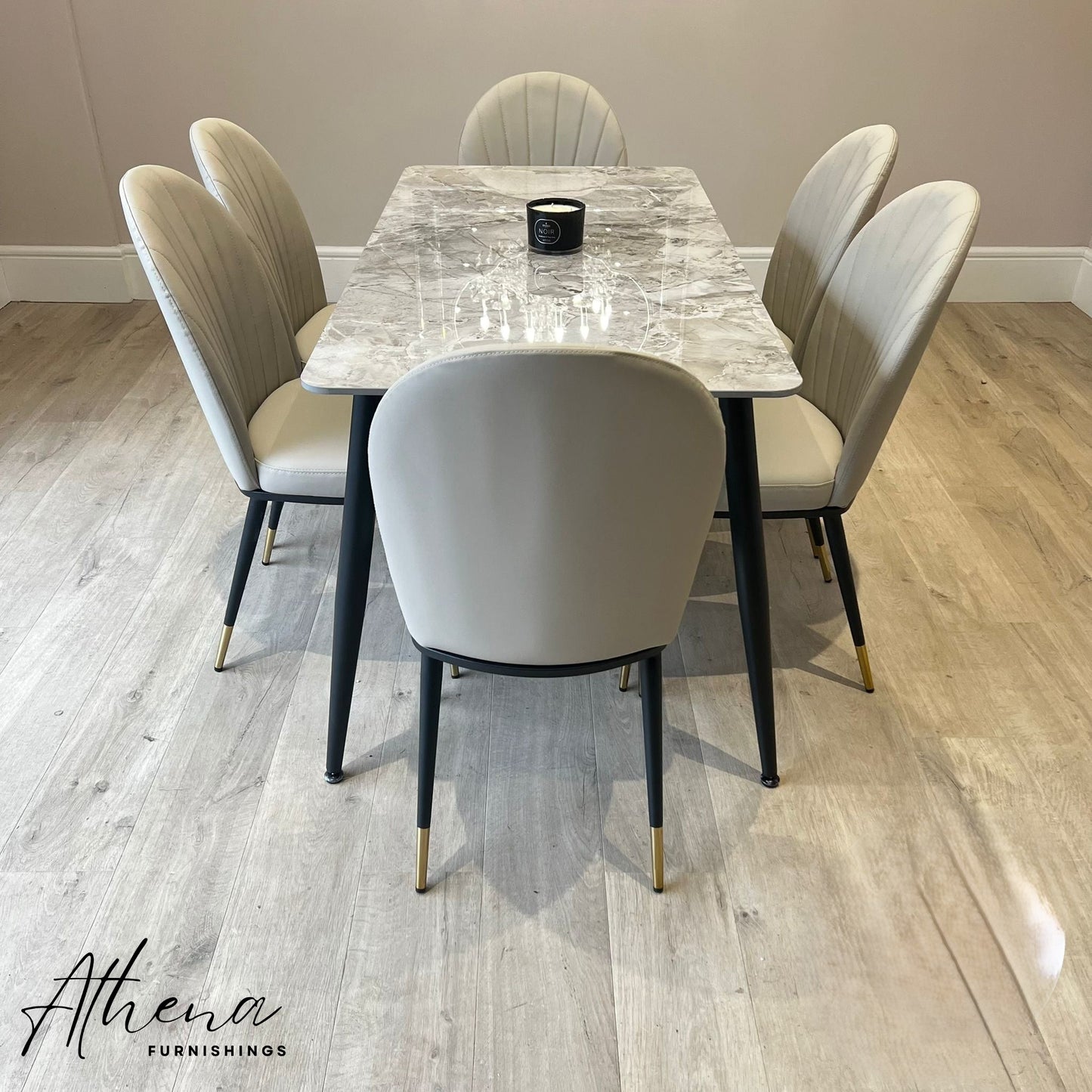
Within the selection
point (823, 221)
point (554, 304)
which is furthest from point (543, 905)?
point (823, 221)

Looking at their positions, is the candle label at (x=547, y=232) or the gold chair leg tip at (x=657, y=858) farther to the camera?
the candle label at (x=547, y=232)

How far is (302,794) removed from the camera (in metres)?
1.55

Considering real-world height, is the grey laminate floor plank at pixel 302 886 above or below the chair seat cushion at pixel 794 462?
below

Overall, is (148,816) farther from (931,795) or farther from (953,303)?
(953,303)

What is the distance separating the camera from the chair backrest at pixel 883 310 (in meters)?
1.39

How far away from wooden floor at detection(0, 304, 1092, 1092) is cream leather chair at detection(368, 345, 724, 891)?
0.38 metres

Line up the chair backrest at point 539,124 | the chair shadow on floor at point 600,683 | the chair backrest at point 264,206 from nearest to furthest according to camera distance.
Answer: the chair shadow on floor at point 600,683 → the chair backrest at point 264,206 → the chair backrest at point 539,124

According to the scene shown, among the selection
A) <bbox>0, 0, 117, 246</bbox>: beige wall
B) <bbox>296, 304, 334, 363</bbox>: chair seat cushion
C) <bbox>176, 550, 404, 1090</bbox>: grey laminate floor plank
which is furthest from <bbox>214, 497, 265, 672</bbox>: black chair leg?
<bbox>0, 0, 117, 246</bbox>: beige wall

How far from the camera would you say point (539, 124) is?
2498mm

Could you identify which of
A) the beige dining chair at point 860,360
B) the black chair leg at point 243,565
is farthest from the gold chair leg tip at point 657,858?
the black chair leg at point 243,565

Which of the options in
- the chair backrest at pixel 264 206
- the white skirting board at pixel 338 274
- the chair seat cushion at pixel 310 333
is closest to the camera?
the chair backrest at pixel 264 206

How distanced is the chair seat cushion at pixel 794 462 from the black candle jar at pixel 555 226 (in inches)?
18.3

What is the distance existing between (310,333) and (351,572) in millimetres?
787

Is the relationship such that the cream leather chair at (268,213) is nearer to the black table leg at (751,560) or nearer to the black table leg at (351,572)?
the black table leg at (351,572)
